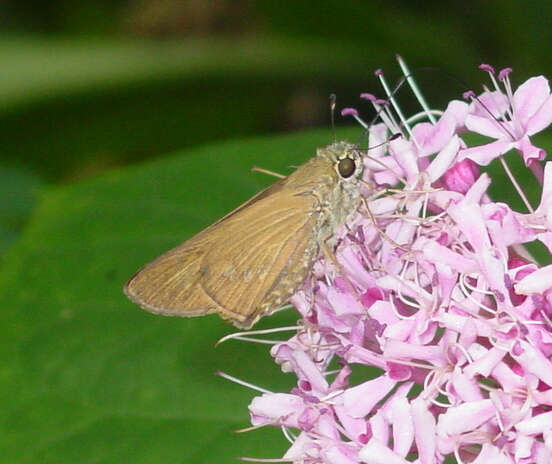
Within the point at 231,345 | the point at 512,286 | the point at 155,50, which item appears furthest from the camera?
the point at 155,50

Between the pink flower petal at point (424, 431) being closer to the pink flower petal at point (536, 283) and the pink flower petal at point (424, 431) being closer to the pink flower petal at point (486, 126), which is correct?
the pink flower petal at point (536, 283)

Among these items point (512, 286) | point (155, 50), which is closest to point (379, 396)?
point (512, 286)

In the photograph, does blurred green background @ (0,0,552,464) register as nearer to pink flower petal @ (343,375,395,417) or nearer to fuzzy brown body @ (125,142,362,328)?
fuzzy brown body @ (125,142,362,328)

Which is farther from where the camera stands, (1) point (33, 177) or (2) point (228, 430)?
(1) point (33, 177)

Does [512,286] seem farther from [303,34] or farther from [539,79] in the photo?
[303,34]

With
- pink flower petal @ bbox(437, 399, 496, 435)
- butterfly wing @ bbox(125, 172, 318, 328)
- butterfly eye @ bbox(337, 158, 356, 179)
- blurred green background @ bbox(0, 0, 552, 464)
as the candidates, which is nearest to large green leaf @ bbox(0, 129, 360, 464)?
blurred green background @ bbox(0, 0, 552, 464)

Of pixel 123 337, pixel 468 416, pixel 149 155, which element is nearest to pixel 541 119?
pixel 468 416

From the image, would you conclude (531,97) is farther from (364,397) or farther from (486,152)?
(364,397)

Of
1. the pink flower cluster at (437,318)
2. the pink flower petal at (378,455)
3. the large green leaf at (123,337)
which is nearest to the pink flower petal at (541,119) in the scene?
the pink flower cluster at (437,318)
